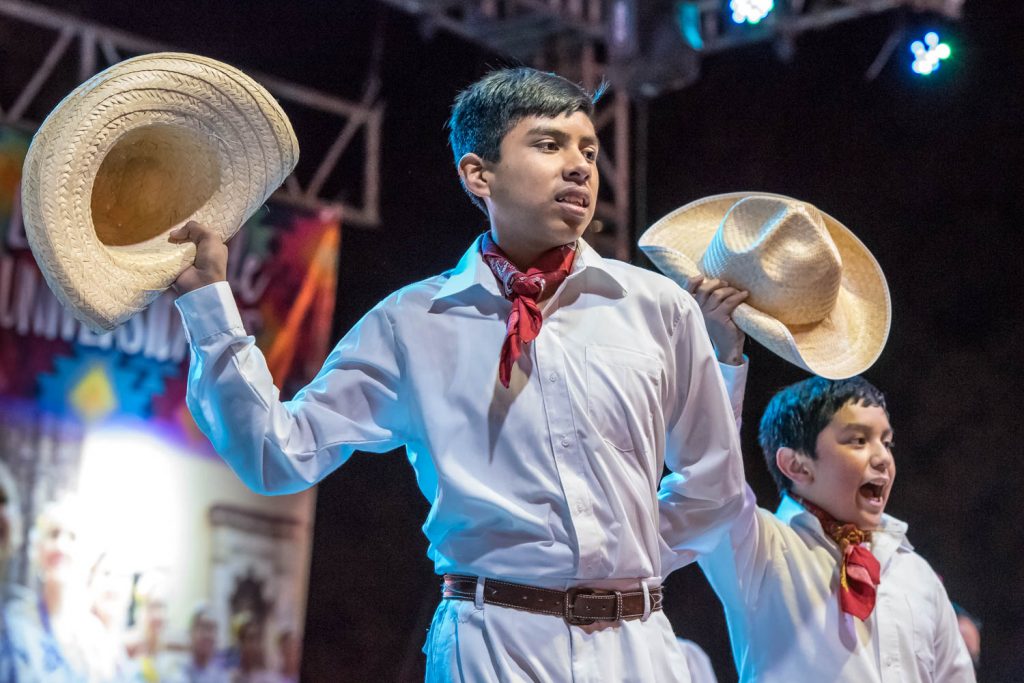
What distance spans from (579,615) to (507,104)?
3.02ft

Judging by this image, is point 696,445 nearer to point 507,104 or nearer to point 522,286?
point 522,286

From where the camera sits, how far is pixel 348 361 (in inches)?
87.2

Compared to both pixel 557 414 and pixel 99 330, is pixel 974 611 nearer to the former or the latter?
pixel 557 414

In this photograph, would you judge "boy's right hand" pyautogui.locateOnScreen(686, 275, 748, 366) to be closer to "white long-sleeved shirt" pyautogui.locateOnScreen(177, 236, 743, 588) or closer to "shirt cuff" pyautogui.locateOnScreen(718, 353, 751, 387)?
"shirt cuff" pyautogui.locateOnScreen(718, 353, 751, 387)

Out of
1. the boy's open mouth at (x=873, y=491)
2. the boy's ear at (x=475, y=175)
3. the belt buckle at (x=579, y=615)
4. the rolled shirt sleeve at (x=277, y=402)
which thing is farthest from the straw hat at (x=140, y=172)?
the boy's open mouth at (x=873, y=491)

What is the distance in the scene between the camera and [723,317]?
2.69 meters

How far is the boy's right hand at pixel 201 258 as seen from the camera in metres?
2.08

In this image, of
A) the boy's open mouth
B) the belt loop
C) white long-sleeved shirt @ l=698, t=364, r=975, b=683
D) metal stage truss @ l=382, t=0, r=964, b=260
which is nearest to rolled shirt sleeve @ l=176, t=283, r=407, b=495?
the belt loop

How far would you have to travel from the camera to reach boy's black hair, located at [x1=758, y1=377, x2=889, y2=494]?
312 centimetres

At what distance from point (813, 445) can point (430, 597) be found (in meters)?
2.78

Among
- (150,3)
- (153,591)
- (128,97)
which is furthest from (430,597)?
(128,97)

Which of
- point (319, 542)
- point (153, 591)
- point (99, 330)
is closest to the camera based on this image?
point (99, 330)

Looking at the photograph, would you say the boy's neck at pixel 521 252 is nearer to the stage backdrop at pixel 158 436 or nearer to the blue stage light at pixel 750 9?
→ the stage backdrop at pixel 158 436

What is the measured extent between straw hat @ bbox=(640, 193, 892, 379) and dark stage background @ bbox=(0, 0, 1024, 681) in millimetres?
2602
